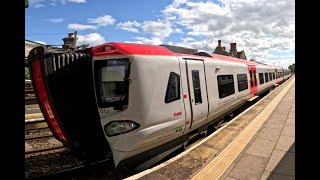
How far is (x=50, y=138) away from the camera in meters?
9.32

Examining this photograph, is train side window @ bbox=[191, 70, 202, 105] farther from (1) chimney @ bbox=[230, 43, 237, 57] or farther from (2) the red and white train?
(1) chimney @ bbox=[230, 43, 237, 57]

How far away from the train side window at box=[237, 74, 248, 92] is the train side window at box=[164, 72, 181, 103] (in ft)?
19.1

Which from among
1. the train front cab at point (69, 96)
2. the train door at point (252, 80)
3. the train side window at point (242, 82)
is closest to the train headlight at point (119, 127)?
the train front cab at point (69, 96)

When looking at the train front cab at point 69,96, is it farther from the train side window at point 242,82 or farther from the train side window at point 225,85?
the train side window at point 242,82

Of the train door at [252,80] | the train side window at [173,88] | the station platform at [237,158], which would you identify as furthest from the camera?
the train door at [252,80]

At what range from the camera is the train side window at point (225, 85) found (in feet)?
27.5

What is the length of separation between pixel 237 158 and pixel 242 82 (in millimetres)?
6566

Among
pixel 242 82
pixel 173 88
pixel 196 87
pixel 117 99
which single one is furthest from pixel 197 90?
pixel 242 82

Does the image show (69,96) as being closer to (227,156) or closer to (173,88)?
(173,88)

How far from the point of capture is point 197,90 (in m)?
6.60

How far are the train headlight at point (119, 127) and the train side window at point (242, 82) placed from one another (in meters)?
7.07
